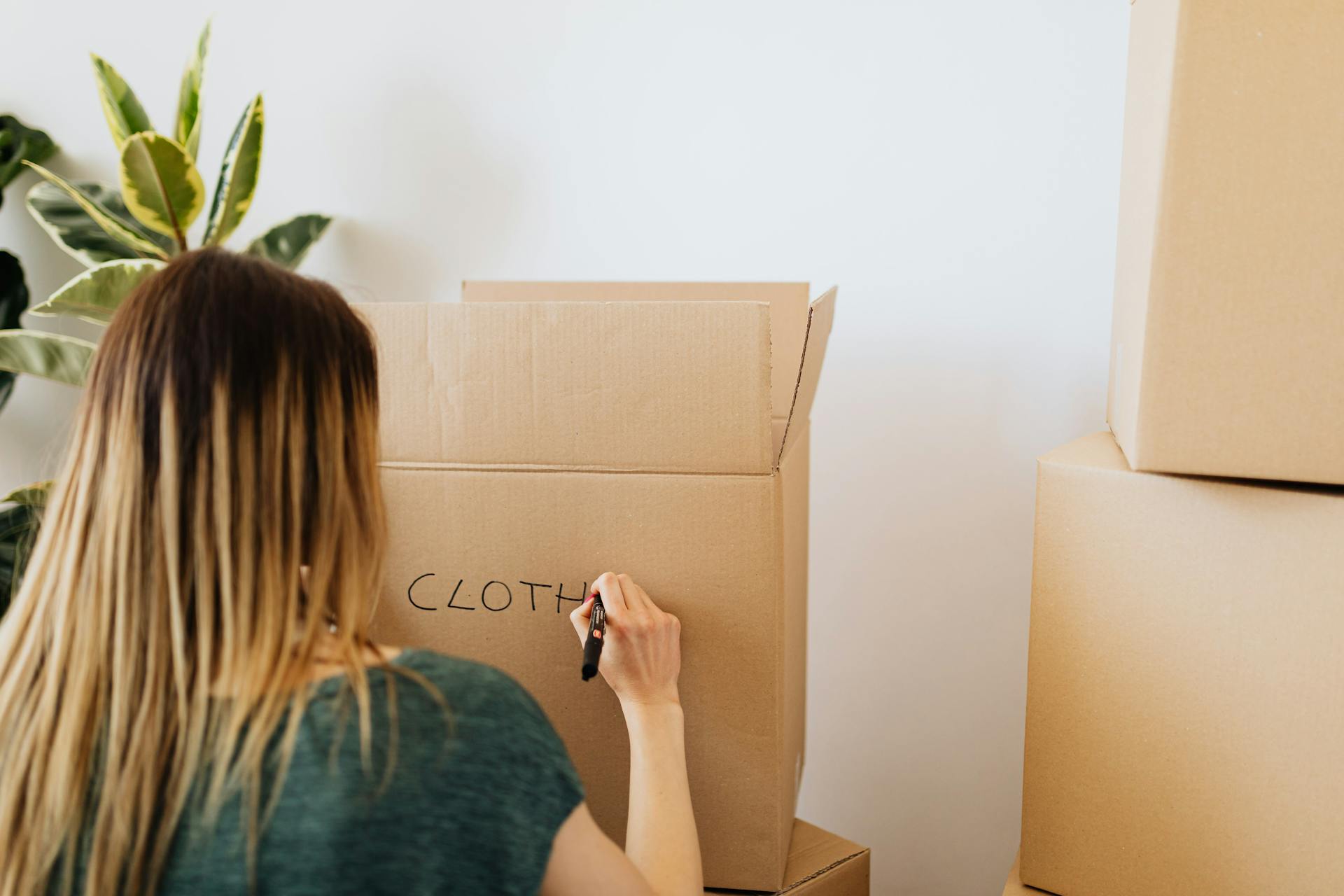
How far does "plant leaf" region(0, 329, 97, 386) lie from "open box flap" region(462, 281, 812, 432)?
55cm

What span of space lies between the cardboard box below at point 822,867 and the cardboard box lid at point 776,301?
373 mm

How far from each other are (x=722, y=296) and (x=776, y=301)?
70mm

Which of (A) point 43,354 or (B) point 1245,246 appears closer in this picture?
(B) point 1245,246

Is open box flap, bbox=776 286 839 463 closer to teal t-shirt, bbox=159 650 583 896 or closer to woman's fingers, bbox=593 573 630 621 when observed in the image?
woman's fingers, bbox=593 573 630 621

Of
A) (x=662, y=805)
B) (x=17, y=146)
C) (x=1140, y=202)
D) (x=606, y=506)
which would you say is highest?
(x=17, y=146)

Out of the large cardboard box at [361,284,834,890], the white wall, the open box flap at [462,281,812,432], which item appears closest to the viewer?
the large cardboard box at [361,284,834,890]

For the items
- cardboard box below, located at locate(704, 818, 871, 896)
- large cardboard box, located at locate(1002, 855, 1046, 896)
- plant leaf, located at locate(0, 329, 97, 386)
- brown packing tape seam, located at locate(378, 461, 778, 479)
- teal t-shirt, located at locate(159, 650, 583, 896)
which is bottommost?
cardboard box below, located at locate(704, 818, 871, 896)

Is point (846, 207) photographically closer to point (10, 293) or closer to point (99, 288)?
point (99, 288)

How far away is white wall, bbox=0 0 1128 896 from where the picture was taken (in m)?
1.10

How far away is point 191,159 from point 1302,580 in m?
1.21

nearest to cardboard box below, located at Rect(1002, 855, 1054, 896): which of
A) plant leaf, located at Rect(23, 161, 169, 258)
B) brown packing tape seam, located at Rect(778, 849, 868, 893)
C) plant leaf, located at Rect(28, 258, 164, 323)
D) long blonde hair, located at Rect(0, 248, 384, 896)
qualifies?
brown packing tape seam, located at Rect(778, 849, 868, 893)

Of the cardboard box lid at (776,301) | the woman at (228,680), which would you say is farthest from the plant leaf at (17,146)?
the woman at (228,680)

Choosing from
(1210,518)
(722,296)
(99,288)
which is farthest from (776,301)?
(99,288)

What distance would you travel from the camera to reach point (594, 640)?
70cm
